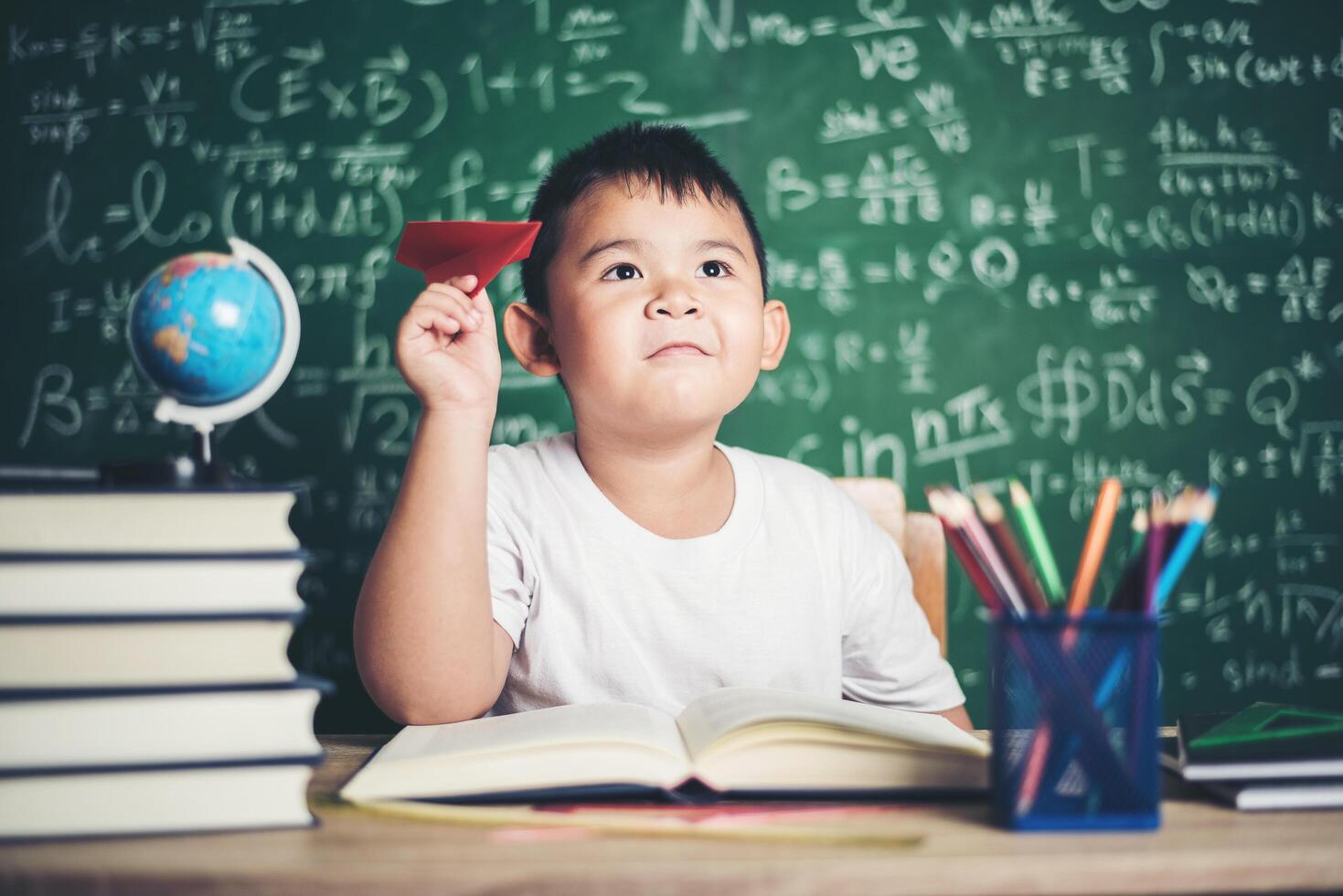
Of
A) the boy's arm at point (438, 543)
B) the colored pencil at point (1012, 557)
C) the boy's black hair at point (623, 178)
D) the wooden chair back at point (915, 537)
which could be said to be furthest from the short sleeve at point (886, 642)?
the colored pencil at point (1012, 557)

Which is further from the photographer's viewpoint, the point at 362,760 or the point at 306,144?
the point at 306,144

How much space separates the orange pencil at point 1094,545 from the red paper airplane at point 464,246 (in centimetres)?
45

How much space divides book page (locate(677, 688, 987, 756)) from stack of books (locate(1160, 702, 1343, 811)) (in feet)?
0.49

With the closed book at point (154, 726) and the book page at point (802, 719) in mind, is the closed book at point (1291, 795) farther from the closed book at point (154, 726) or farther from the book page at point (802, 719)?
the closed book at point (154, 726)

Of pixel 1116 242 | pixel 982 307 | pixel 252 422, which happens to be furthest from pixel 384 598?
pixel 1116 242

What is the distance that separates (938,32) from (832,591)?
5.53 ft

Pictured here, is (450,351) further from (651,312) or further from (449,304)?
(651,312)

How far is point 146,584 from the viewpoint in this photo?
22.5 inches

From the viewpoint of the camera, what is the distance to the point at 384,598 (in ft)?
2.80

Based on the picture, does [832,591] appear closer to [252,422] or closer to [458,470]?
[458,470]

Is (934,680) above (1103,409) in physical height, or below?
below

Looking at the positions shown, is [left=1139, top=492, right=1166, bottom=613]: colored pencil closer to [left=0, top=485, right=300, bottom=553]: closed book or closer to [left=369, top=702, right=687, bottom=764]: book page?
[left=369, top=702, right=687, bottom=764]: book page

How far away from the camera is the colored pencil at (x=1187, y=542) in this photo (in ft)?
1.79

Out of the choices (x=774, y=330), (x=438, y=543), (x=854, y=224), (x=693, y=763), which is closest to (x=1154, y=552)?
(x=693, y=763)
